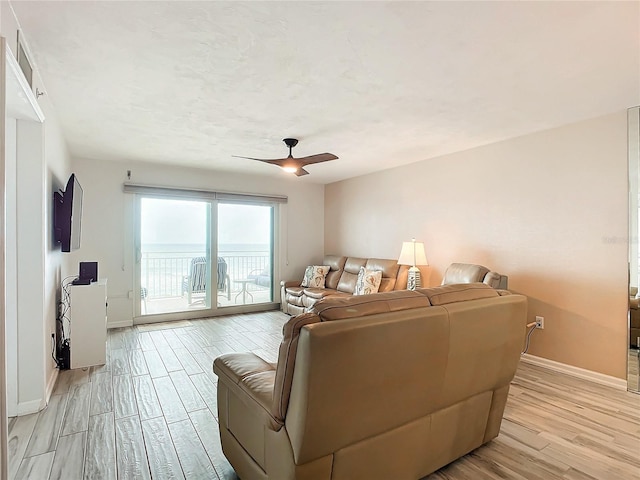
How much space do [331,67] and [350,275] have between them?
379 cm

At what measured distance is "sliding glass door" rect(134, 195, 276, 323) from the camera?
5.45 meters

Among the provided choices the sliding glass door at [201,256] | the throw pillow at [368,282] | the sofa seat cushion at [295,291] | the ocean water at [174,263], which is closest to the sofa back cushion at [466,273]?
the throw pillow at [368,282]

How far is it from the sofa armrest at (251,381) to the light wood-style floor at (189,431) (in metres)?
0.56

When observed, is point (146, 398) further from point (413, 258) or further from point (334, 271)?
point (334, 271)

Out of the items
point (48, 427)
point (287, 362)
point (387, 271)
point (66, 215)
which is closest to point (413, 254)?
point (387, 271)

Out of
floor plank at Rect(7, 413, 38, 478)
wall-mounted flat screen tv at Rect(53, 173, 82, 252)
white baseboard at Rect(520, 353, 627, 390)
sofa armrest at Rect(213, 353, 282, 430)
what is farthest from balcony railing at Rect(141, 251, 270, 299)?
white baseboard at Rect(520, 353, 627, 390)

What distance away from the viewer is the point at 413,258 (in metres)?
4.55

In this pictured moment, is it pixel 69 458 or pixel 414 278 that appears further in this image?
pixel 414 278

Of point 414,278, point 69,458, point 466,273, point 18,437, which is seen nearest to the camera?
point 69,458

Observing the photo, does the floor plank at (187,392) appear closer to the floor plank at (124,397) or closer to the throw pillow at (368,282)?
the floor plank at (124,397)

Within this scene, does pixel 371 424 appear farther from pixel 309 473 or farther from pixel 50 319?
pixel 50 319

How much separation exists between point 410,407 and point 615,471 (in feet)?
4.51

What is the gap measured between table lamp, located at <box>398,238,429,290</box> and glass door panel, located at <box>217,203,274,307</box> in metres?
2.79

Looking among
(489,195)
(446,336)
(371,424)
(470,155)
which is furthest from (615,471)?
(470,155)
